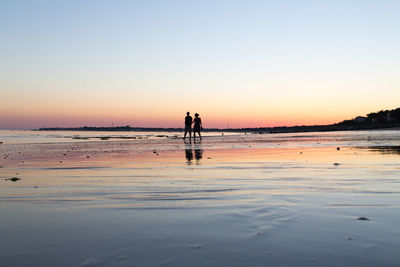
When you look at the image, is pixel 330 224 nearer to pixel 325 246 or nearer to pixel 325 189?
pixel 325 246

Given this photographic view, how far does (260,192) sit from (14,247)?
11.8 feet

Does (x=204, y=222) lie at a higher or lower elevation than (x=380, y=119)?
lower

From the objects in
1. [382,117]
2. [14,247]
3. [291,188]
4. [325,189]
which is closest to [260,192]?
[291,188]

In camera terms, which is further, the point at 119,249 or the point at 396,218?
the point at 396,218

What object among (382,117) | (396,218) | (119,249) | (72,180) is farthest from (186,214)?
(382,117)

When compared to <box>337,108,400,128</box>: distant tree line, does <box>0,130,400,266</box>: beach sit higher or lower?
lower

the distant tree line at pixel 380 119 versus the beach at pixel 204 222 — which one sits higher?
the distant tree line at pixel 380 119

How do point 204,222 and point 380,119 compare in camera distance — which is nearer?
point 204,222

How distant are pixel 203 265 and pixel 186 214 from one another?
1622 mm

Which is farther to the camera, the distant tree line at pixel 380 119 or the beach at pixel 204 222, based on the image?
the distant tree line at pixel 380 119

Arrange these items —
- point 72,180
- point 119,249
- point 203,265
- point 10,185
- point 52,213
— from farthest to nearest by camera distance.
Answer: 1. point 72,180
2. point 10,185
3. point 52,213
4. point 119,249
5. point 203,265

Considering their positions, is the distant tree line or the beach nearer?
the beach

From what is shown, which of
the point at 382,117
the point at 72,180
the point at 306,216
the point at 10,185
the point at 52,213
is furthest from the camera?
the point at 382,117

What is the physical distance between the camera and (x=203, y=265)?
271 centimetres
